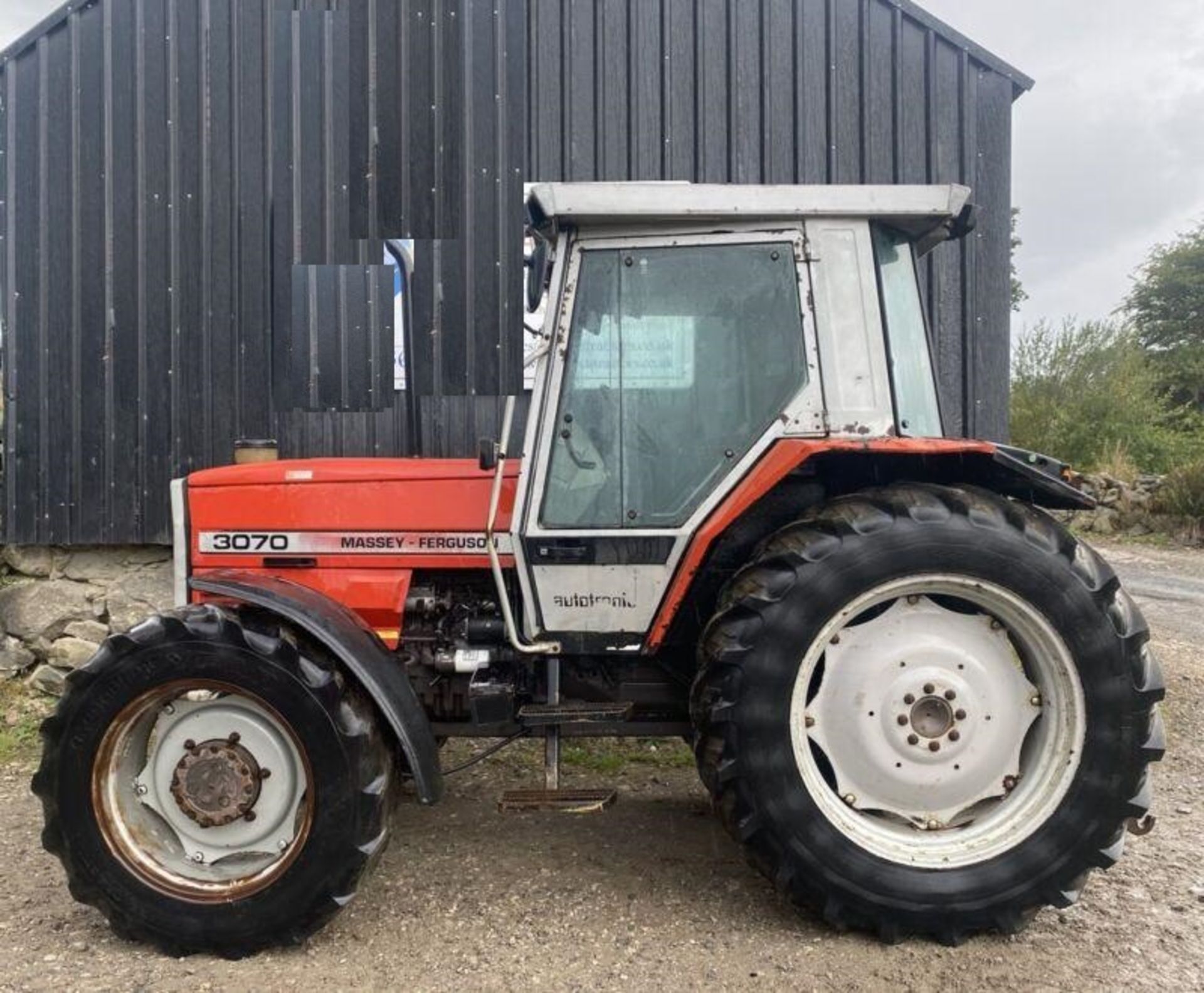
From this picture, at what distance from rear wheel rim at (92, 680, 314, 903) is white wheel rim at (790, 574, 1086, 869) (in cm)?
169

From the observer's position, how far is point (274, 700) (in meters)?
2.89

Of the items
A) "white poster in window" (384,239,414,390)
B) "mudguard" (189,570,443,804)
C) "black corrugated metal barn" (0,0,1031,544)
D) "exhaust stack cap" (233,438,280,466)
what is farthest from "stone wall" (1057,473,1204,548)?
"mudguard" (189,570,443,804)

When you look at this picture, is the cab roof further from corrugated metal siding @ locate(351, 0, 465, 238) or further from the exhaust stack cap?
corrugated metal siding @ locate(351, 0, 465, 238)

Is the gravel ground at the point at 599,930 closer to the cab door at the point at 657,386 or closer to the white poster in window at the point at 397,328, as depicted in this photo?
the cab door at the point at 657,386

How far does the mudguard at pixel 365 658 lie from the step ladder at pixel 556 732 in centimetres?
32

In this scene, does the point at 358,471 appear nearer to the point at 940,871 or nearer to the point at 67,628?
the point at 940,871

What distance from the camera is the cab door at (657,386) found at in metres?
3.11

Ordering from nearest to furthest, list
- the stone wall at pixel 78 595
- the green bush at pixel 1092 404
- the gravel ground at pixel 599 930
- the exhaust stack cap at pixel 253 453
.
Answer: the gravel ground at pixel 599 930
the exhaust stack cap at pixel 253 453
the stone wall at pixel 78 595
the green bush at pixel 1092 404

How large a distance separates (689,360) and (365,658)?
143 cm

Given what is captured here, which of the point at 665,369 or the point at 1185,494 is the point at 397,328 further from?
the point at 1185,494

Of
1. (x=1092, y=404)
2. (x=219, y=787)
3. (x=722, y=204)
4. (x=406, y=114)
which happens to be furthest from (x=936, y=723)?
(x=1092, y=404)

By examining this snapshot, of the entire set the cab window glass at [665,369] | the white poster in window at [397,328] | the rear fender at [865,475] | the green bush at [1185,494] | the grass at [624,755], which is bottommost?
the grass at [624,755]

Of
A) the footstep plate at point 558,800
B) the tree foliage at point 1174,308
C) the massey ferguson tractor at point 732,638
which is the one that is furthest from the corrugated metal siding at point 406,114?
the tree foliage at point 1174,308

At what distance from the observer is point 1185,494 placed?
1523 centimetres
